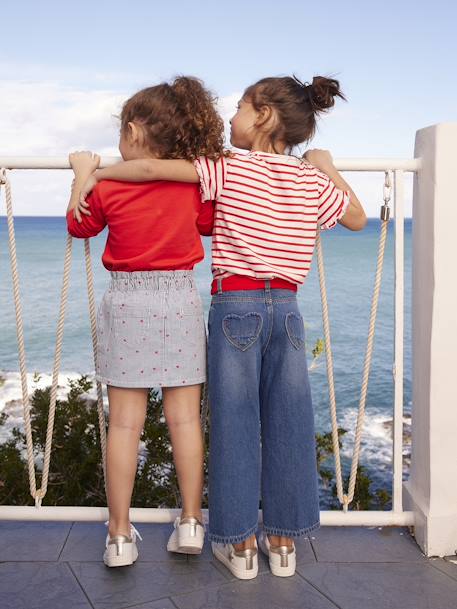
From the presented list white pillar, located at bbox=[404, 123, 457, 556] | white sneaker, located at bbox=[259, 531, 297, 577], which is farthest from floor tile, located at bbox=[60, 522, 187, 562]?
white pillar, located at bbox=[404, 123, 457, 556]

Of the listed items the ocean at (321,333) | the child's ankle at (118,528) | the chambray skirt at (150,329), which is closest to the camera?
the chambray skirt at (150,329)

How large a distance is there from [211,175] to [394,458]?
3.55 ft

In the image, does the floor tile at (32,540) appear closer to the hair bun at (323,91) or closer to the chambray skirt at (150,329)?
the chambray skirt at (150,329)

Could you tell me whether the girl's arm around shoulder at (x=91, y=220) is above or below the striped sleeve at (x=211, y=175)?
below

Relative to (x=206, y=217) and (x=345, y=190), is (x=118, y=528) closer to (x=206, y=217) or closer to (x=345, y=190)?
(x=206, y=217)

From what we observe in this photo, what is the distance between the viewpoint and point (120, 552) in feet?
6.21

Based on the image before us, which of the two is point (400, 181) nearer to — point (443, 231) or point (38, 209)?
point (443, 231)

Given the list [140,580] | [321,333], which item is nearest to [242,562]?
[140,580]

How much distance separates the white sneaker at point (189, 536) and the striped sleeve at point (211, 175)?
912 mm

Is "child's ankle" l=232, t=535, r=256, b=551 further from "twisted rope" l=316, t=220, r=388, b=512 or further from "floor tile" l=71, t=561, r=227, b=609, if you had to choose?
"twisted rope" l=316, t=220, r=388, b=512

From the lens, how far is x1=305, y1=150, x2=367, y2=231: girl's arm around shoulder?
1.88 m

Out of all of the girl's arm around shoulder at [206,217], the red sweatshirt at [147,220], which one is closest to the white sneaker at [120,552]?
the red sweatshirt at [147,220]

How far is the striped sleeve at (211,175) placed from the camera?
5.75 ft

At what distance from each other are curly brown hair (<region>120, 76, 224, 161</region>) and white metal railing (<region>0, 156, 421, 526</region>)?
0.42 meters
